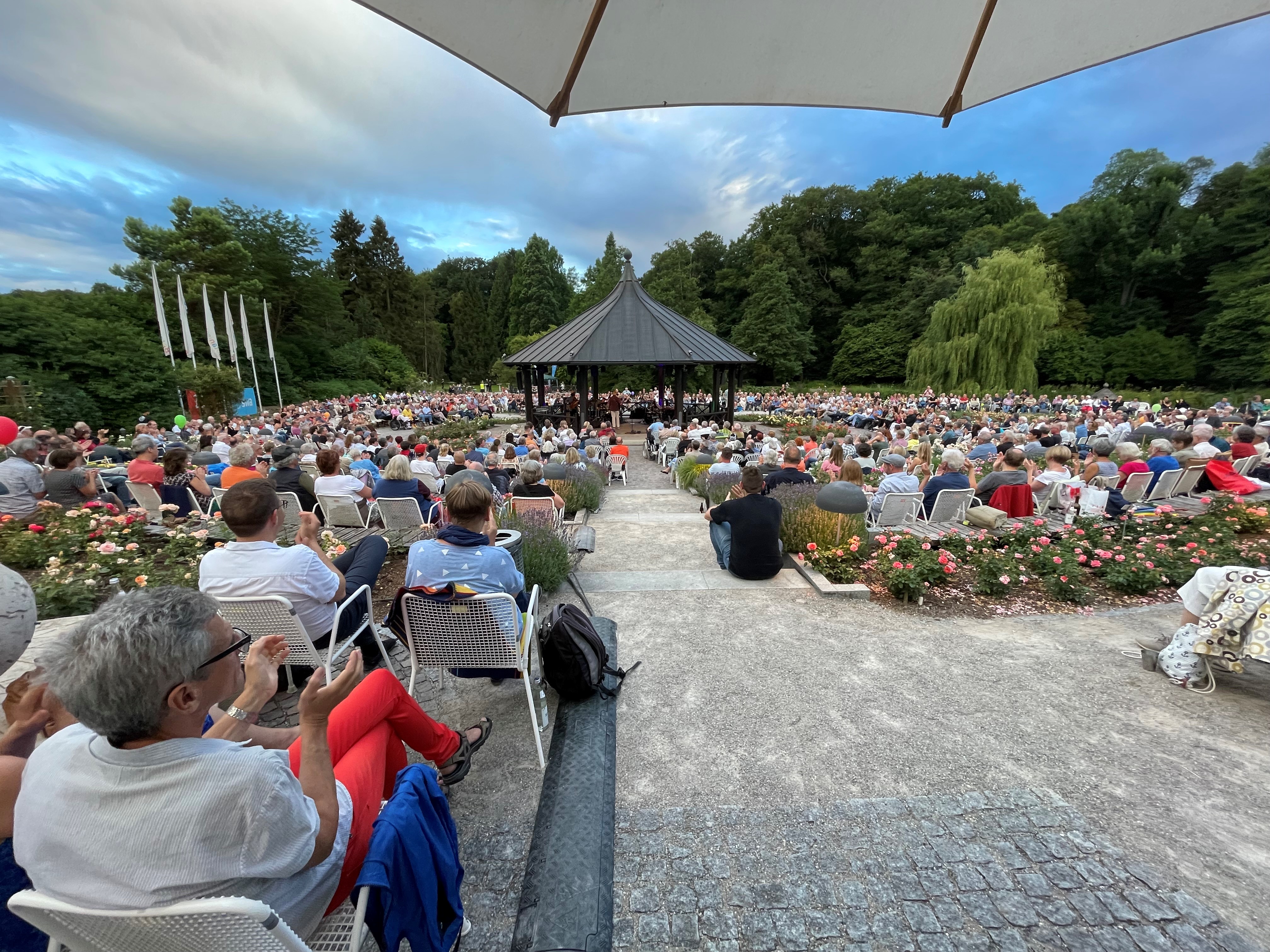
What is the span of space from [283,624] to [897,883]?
9.51 ft

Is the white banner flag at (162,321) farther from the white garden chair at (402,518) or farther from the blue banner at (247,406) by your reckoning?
the white garden chair at (402,518)

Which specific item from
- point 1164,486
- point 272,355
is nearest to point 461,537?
point 1164,486

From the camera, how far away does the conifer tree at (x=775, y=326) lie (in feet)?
129

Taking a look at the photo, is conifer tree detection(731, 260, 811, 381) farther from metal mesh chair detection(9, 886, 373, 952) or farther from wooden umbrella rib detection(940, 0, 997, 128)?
metal mesh chair detection(9, 886, 373, 952)

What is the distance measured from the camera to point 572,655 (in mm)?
2988

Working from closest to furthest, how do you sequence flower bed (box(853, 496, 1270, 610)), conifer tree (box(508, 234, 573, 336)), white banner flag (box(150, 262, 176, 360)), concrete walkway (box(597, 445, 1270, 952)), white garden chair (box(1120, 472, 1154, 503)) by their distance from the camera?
concrete walkway (box(597, 445, 1270, 952))
flower bed (box(853, 496, 1270, 610))
white garden chair (box(1120, 472, 1154, 503))
white banner flag (box(150, 262, 176, 360))
conifer tree (box(508, 234, 573, 336))

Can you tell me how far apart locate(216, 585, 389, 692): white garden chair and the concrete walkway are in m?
1.63

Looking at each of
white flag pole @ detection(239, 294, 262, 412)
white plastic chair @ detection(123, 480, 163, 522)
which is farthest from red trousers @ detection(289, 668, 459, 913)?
white flag pole @ detection(239, 294, 262, 412)

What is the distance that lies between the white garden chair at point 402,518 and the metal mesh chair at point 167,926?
4132 millimetres

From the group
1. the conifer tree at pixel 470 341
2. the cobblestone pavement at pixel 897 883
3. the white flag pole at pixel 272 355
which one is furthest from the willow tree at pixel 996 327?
the conifer tree at pixel 470 341

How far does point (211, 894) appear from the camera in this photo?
3.67 feet

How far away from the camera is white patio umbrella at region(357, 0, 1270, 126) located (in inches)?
66.9

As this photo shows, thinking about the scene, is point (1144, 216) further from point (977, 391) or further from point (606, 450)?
point (606, 450)

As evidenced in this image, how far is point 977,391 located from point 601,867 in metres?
30.4
